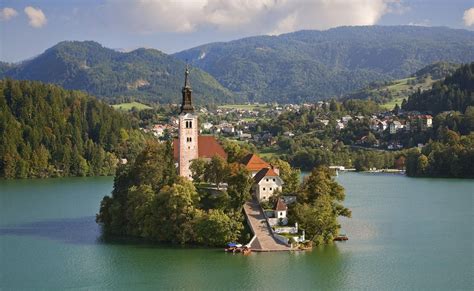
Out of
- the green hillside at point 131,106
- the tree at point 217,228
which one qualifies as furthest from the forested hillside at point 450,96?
the tree at point 217,228

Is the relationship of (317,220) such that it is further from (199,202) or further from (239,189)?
(199,202)

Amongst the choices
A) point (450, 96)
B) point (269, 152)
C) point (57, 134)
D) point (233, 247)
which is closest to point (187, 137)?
point (233, 247)

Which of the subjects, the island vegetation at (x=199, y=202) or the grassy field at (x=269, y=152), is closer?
the island vegetation at (x=199, y=202)

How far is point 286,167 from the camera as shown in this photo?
50.3m

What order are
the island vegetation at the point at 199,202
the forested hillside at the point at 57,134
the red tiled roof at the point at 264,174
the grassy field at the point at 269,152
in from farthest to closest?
1. the grassy field at the point at 269,152
2. the forested hillside at the point at 57,134
3. the red tiled roof at the point at 264,174
4. the island vegetation at the point at 199,202

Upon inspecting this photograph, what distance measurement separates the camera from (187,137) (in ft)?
164

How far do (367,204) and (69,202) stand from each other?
25.6m

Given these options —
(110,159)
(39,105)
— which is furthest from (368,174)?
(39,105)

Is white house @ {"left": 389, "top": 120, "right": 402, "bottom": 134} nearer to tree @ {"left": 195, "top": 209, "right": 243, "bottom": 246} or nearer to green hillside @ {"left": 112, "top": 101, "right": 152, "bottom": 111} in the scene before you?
green hillside @ {"left": 112, "top": 101, "right": 152, "bottom": 111}

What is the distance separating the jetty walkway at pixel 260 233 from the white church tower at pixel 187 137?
244 inches

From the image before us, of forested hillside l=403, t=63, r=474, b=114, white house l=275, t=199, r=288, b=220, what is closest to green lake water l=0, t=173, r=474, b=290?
white house l=275, t=199, r=288, b=220

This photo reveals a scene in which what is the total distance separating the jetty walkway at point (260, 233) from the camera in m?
41.3

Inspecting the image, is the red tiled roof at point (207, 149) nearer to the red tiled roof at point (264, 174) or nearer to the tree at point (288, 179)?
the tree at point (288, 179)

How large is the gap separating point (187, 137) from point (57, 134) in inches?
2207
